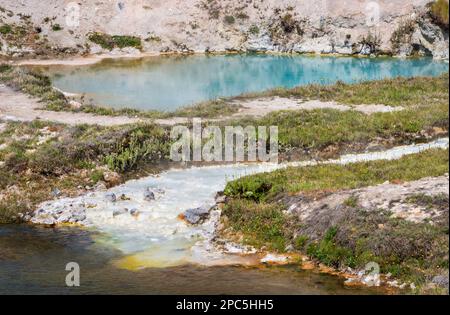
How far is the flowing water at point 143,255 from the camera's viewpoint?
1964 centimetres

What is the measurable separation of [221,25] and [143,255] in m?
69.8

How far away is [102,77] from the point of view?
222ft

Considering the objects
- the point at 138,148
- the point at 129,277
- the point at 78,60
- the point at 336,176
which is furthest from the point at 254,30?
the point at 129,277

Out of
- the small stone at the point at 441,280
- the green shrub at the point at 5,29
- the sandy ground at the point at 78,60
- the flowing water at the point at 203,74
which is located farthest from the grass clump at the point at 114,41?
the small stone at the point at 441,280

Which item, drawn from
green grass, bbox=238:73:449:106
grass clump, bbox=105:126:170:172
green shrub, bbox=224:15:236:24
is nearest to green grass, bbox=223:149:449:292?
grass clump, bbox=105:126:170:172

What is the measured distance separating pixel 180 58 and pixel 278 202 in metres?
57.6

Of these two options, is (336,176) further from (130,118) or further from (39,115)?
(39,115)

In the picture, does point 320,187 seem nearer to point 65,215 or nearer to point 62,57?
point 65,215

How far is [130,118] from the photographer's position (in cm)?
4362

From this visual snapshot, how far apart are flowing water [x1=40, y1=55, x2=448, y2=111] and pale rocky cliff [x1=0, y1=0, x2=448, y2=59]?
452 cm

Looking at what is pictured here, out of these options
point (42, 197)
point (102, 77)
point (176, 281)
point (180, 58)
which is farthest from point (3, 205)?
point (180, 58)

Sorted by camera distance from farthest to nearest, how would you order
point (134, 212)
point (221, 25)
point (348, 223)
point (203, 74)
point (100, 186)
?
1. point (221, 25)
2. point (203, 74)
3. point (100, 186)
4. point (134, 212)
5. point (348, 223)

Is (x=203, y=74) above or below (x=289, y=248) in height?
above

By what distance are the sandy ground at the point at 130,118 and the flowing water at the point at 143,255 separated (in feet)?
37.9
